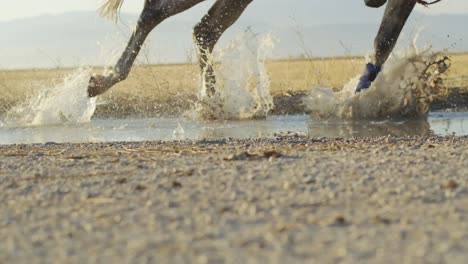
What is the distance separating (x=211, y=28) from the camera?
1047cm

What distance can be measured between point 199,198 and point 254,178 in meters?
0.56

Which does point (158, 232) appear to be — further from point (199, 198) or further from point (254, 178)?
point (254, 178)

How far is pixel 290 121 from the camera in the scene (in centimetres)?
1082

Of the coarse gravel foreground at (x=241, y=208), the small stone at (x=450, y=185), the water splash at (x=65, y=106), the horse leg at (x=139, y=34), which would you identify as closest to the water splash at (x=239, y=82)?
the horse leg at (x=139, y=34)

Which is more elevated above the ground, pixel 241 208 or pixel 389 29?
pixel 389 29

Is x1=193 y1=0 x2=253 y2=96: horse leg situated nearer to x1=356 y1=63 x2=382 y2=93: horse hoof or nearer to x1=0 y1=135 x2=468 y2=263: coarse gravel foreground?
x1=356 y1=63 x2=382 y2=93: horse hoof

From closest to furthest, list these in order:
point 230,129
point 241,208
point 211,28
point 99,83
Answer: point 241,208, point 230,129, point 99,83, point 211,28

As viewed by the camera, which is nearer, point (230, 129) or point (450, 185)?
point (450, 185)

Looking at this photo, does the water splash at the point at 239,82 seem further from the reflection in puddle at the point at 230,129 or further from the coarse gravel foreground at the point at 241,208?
the coarse gravel foreground at the point at 241,208

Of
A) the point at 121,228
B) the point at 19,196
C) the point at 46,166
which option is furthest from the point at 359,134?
the point at 121,228

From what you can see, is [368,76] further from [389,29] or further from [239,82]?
[239,82]

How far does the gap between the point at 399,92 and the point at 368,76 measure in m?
0.47

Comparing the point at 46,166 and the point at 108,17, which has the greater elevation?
the point at 108,17

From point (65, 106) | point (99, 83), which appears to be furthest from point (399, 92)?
point (65, 106)
